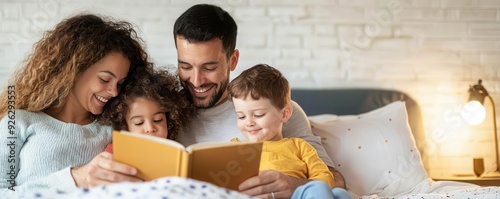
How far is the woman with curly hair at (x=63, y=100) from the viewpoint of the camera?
2141 millimetres

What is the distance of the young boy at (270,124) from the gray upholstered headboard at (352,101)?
0.90 metres

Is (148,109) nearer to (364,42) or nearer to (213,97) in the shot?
(213,97)

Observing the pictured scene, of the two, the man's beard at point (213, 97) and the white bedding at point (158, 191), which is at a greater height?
the man's beard at point (213, 97)

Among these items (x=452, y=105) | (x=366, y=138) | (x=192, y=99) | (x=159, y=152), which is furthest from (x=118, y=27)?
(x=452, y=105)

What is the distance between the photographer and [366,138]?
2766 millimetres

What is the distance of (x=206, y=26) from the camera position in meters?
2.38

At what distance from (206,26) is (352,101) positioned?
3.47 ft

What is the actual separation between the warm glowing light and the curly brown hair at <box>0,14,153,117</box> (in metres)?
1.69

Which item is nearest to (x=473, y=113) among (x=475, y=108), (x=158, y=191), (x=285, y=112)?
(x=475, y=108)

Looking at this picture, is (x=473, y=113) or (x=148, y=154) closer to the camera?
(x=148, y=154)

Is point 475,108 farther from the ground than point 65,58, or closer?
closer

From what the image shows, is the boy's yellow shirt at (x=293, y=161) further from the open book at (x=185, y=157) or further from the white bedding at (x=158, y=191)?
the white bedding at (x=158, y=191)

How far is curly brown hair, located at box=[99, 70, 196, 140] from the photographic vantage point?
2234mm

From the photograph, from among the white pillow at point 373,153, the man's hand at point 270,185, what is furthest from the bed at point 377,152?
the man's hand at point 270,185
